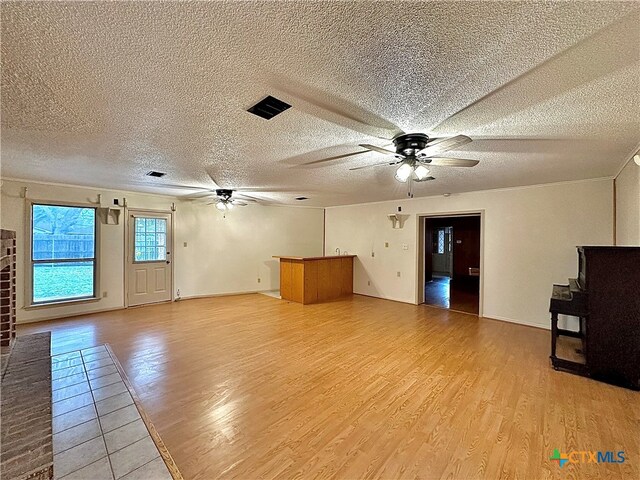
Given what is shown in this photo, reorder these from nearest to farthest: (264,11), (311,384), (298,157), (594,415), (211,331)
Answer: (264,11), (594,415), (311,384), (298,157), (211,331)

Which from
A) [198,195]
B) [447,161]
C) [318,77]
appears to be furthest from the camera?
[198,195]

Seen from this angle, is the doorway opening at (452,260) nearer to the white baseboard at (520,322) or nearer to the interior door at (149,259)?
the white baseboard at (520,322)

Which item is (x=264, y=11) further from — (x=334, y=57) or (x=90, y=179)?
(x=90, y=179)

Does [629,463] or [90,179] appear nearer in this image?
[629,463]

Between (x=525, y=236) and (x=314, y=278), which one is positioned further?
(x=314, y=278)

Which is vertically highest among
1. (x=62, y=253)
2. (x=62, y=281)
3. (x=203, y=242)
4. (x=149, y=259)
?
(x=203, y=242)

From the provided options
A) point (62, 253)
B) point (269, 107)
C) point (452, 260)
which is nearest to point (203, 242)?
point (62, 253)

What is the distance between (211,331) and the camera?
14.0ft

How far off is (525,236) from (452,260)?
214 inches

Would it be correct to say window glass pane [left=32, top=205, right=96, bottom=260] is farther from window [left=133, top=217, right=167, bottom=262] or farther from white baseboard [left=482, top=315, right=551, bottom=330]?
white baseboard [left=482, top=315, right=551, bottom=330]

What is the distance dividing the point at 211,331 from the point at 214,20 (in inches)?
162

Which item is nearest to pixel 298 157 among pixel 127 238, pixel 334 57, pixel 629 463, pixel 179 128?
pixel 179 128

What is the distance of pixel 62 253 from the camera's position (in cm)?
499

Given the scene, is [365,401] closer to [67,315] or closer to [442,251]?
[67,315]
